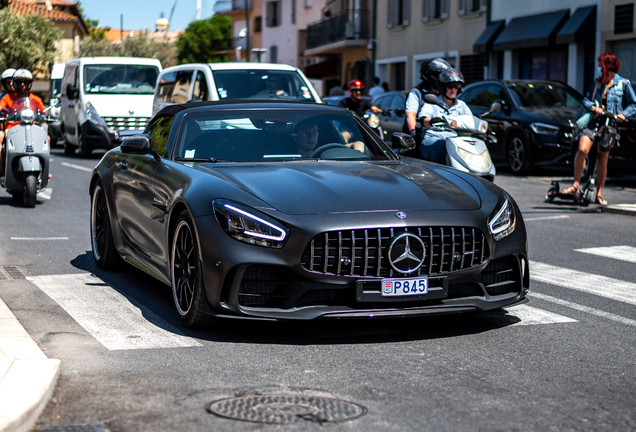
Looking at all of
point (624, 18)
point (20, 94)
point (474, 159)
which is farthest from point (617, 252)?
point (624, 18)

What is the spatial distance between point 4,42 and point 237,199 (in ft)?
164

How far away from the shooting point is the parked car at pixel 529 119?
18.3 m

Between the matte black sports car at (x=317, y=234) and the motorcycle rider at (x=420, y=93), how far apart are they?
127 inches

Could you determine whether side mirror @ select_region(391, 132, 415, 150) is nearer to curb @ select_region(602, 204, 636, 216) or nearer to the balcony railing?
curb @ select_region(602, 204, 636, 216)

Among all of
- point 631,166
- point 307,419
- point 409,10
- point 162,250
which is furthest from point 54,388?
point 409,10

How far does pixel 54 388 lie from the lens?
15.1ft

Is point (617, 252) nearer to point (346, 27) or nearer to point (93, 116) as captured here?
point (93, 116)

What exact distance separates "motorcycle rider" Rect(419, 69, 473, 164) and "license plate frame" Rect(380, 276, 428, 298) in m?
4.37

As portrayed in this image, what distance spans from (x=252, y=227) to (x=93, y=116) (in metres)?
18.2

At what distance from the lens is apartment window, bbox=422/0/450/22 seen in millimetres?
37688

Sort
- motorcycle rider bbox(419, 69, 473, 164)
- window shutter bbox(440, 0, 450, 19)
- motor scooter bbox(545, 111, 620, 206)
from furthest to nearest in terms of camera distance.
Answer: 1. window shutter bbox(440, 0, 450, 19)
2. motor scooter bbox(545, 111, 620, 206)
3. motorcycle rider bbox(419, 69, 473, 164)

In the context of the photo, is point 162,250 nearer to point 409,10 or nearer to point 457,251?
point 457,251

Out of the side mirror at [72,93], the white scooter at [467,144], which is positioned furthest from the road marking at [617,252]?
the side mirror at [72,93]

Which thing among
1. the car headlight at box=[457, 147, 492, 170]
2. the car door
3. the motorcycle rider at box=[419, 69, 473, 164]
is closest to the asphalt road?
the car door
